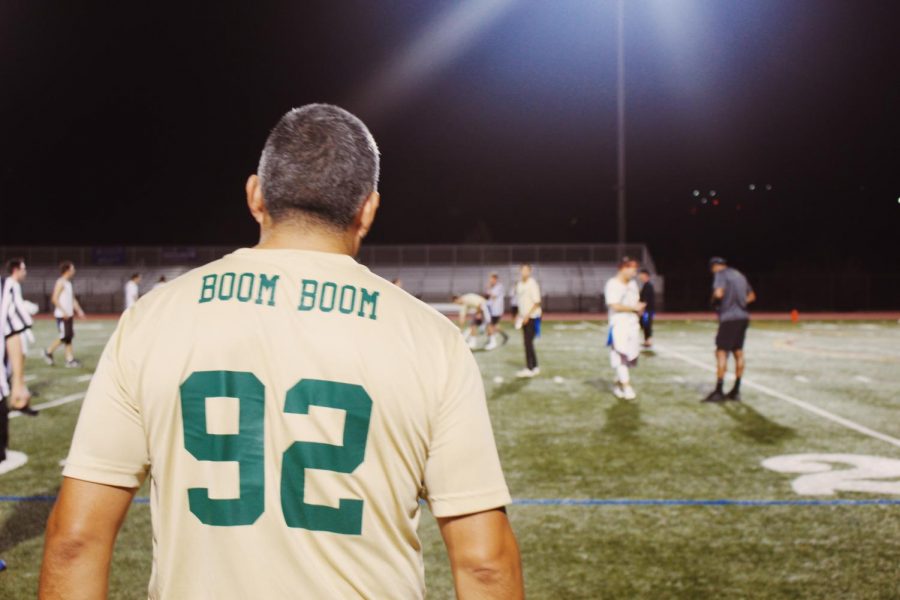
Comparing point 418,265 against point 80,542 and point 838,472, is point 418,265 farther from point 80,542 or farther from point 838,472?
point 80,542

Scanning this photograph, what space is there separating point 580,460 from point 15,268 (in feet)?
26.0

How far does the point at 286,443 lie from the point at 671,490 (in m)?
5.67

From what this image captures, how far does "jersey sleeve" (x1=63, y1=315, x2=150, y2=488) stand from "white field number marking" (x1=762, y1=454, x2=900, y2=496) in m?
6.33

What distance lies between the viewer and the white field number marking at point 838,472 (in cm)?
656

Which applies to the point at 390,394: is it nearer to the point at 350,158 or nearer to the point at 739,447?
the point at 350,158

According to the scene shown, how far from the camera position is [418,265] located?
45500 millimetres

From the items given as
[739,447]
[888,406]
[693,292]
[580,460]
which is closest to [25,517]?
[580,460]

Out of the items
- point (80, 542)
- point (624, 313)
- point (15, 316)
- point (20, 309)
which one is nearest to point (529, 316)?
point (624, 313)

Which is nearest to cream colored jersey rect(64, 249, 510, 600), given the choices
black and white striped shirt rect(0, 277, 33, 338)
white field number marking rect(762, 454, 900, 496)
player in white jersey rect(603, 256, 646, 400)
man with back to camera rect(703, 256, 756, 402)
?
black and white striped shirt rect(0, 277, 33, 338)

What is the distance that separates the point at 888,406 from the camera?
10.9 meters

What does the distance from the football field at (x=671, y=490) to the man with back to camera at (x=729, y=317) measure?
39 cm

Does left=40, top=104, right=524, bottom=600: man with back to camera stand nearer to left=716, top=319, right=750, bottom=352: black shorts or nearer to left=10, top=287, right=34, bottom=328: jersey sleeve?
left=10, top=287, right=34, bottom=328: jersey sleeve

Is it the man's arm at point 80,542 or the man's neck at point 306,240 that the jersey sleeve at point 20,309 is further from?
the man's neck at point 306,240

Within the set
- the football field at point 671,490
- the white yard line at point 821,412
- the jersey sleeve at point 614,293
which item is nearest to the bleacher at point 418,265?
the white yard line at point 821,412
